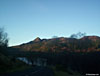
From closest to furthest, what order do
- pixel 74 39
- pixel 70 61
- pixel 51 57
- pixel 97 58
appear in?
1. pixel 97 58
2. pixel 70 61
3. pixel 51 57
4. pixel 74 39

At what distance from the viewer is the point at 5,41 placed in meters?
65.7

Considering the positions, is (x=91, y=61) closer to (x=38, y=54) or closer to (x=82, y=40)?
(x=38, y=54)

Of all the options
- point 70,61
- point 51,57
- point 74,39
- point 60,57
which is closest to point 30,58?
point 51,57

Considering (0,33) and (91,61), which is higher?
(0,33)

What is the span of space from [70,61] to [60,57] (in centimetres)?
854

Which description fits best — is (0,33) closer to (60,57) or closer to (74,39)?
(60,57)

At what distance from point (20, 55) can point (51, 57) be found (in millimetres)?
15912

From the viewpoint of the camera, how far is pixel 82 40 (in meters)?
134

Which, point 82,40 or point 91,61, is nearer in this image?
point 91,61

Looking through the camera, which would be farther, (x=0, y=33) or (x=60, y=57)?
(x=60, y=57)

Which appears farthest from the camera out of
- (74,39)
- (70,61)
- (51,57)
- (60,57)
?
(74,39)

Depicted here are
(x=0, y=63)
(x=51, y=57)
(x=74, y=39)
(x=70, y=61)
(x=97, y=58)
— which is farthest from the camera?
(x=74, y=39)

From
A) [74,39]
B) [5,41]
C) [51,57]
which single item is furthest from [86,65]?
[74,39]

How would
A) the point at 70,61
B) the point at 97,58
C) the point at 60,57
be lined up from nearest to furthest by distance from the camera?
the point at 97,58
the point at 70,61
the point at 60,57
